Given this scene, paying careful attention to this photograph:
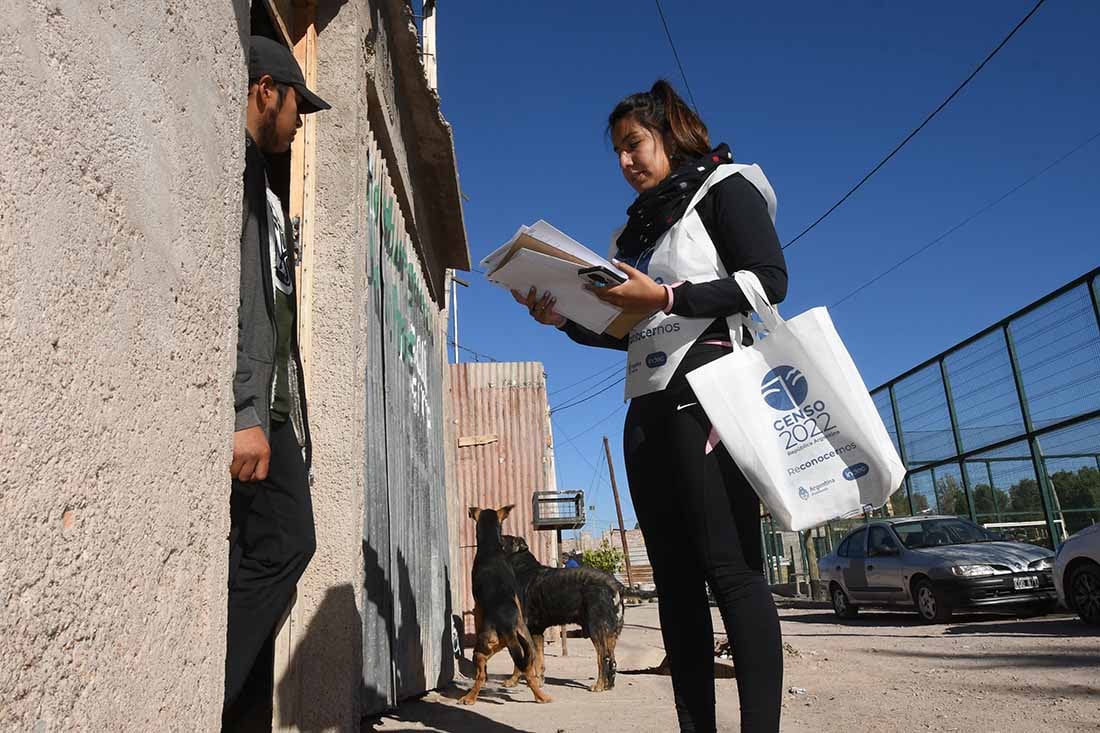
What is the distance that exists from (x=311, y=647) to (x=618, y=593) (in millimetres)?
3485

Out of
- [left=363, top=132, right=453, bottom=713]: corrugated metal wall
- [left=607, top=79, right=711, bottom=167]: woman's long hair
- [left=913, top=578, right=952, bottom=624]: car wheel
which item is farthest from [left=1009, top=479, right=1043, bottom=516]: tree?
[left=607, top=79, right=711, bottom=167]: woman's long hair

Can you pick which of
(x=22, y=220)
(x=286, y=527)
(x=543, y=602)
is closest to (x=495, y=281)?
(x=286, y=527)

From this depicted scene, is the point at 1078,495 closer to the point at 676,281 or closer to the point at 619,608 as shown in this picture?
the point at 619,608

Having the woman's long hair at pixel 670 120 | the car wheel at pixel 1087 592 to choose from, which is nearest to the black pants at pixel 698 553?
the woman's long hair at pixel 670 120

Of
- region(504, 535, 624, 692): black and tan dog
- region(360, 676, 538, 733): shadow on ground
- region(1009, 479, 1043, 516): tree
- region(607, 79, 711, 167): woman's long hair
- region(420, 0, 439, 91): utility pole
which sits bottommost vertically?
region(360, 676, 538, 733): shadow on ground

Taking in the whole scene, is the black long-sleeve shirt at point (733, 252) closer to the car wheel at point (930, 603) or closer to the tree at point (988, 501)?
the car wheel at point (930, 603)

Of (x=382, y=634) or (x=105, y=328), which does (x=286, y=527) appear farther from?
(x=382, y=634)

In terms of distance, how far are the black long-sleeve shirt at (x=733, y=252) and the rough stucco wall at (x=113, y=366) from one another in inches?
43.1

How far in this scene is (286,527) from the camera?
218 cm

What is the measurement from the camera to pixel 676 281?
218 centimetres

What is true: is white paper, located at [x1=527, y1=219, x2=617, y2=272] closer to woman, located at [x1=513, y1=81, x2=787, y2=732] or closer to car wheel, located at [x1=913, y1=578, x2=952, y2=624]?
woman, located at [x1=513, y1=81, x2=787, y2=732]

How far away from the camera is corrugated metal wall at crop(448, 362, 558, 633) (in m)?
12.1

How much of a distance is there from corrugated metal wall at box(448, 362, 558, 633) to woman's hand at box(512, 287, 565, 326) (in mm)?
9666

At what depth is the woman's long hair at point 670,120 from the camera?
2363 millimetres
